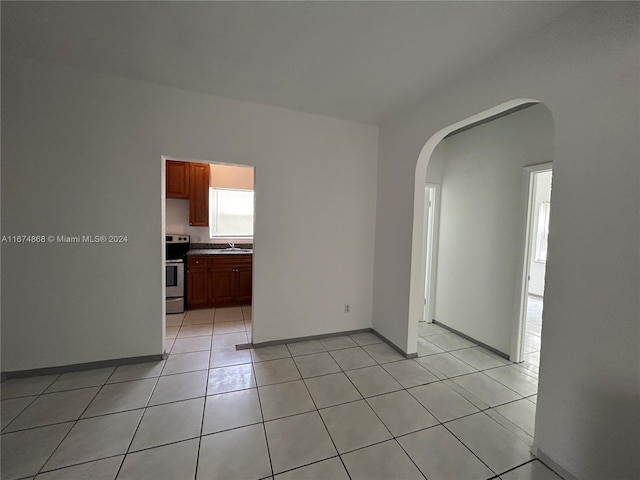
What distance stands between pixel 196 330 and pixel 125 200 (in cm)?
188

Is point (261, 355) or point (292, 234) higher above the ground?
point (292, 234)

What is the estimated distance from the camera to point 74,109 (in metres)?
2.30

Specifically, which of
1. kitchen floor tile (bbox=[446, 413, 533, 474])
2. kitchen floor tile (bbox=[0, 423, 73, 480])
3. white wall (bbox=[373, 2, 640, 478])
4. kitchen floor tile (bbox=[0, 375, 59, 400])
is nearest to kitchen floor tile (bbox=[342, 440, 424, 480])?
kitchen floor tile (bbox=[446, 413, 533, 474])

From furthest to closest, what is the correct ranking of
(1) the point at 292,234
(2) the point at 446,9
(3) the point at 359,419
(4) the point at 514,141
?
(1) the point at 292,234 → (4) the point at 514,141 → (3) the point at 359,419 → (2) the point at 446,9

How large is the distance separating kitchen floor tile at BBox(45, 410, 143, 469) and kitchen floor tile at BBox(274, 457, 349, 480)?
3.50 ft

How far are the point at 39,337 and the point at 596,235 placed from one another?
424 cm

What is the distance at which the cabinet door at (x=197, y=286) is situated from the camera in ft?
13.7

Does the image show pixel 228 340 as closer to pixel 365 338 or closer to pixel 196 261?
pixel 196 261

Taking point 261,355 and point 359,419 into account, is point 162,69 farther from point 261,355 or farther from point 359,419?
point 359,419

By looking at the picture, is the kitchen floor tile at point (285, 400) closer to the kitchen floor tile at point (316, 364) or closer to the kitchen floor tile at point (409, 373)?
the kitchen floor tile at point (316, 364)

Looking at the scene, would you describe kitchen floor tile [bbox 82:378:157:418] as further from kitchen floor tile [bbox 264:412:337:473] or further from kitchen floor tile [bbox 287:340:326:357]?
kitchen floor tile [bbox 287:340:326:357]

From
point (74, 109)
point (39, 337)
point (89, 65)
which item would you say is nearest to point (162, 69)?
point (89, 65)

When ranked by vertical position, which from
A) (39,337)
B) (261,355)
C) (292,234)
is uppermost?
(292,234)

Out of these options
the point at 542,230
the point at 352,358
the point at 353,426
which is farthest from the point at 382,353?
the point at 542,230
